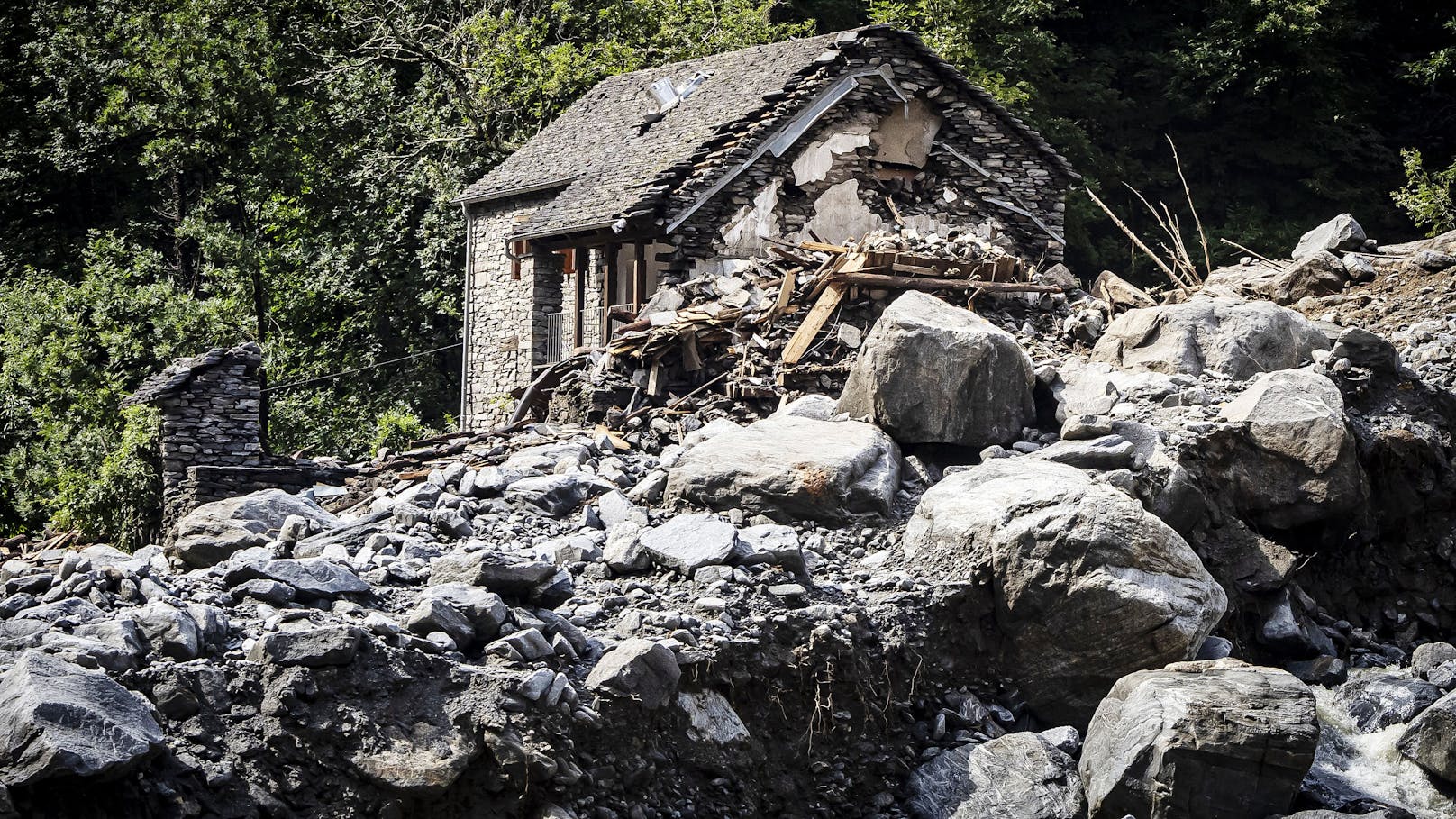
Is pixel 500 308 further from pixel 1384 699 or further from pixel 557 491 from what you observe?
pixel 1384 699

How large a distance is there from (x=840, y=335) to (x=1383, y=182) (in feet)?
53.5

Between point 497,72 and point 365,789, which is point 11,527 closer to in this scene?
point 497,72

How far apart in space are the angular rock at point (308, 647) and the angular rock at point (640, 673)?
1.54 metres

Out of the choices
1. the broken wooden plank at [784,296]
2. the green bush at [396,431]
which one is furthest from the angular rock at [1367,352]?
the green bush at [396,431]

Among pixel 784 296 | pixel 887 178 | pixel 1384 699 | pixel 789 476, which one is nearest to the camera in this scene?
pixel 1384 699

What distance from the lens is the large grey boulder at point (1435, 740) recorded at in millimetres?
10688

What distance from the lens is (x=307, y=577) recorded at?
9.30 m

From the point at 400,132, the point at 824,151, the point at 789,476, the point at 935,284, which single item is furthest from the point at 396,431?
the point at 789,476

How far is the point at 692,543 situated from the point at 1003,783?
2821 millimetres

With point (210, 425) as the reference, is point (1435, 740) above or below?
below

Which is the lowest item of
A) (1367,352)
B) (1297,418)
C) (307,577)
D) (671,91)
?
(307,577)

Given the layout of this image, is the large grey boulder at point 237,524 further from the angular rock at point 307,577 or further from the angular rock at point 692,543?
the angular rock at point 692,543

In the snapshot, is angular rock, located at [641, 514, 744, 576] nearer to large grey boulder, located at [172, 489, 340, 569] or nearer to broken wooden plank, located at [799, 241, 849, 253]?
large grey boulder, located at [172, 489, 340, 569]

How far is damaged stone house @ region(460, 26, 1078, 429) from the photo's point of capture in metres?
19.0
